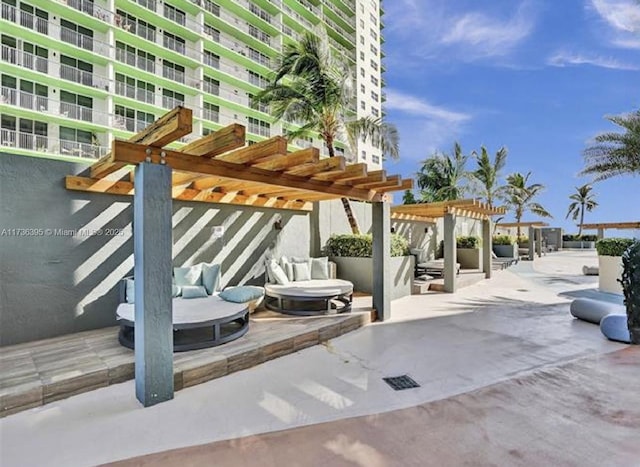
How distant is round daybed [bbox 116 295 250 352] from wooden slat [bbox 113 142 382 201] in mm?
2073

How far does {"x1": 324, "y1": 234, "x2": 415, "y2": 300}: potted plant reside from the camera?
30.3 ft

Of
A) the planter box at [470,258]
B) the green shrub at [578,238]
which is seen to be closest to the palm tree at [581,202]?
the green shrub at [578,238]

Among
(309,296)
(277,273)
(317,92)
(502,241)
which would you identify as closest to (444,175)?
(502,241)

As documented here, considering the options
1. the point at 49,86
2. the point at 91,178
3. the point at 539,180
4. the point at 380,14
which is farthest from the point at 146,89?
the point at 380,14

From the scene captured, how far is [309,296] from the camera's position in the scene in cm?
673

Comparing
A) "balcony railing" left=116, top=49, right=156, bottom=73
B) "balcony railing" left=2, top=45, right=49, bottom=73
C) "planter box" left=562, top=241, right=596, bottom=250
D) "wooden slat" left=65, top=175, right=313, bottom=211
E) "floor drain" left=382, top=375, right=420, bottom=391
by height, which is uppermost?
"balcony railing" left=116, top=49, right=156, bottom=73

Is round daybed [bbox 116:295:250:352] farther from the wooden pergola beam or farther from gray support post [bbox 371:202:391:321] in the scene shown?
gray support post [bbox 371:202:391:321]

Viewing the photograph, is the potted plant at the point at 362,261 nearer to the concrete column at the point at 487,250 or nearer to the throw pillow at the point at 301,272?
the throw pillow at the point at 301,272

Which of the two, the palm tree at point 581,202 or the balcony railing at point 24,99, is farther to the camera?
the palm tree at point 581,202

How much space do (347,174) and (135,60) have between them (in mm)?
23234

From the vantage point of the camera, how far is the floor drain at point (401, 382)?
4035 mm

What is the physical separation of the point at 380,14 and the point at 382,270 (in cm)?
4586

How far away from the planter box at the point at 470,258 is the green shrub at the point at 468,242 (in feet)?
0.70

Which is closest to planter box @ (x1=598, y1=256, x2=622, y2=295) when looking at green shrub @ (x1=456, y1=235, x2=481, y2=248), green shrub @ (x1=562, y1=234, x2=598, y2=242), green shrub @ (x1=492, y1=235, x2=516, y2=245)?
green shrub @ (x1=456, y1=235, x2=481, y2=248)
